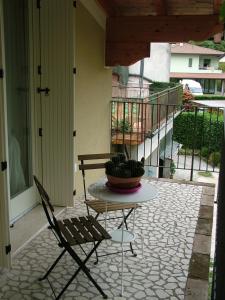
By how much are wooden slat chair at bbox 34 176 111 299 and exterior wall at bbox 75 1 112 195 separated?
1.96 meters

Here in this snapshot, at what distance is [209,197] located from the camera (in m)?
5.04

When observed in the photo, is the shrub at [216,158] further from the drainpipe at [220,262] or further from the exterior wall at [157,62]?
the exterior wall at [157,62]

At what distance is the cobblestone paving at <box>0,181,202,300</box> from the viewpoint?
2.76 metres

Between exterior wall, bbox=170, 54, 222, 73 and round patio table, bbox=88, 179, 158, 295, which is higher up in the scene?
exterior wall, bbox=170, 54, 222, 73

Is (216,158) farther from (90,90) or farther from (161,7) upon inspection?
(90,90)

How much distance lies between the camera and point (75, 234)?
268 centimetres

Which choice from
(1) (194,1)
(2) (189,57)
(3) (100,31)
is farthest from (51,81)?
(2) (189,57)

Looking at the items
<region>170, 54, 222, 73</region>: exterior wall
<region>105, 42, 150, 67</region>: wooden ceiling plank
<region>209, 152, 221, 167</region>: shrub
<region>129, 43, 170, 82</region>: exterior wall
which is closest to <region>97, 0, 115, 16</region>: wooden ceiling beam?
<region>105, 42, 150, 67</region>: wooden ceiling plank

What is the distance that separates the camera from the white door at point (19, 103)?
12.1 feet

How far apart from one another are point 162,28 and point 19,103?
8.30 ft

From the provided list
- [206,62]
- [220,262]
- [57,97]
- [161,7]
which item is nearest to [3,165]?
[57,97]

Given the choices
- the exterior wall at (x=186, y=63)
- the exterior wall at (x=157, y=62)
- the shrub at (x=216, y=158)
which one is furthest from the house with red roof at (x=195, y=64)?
the shrub at (x=216, y=158)

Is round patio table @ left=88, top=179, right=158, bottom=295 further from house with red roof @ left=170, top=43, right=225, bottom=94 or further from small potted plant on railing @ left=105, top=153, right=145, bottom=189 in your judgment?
house with red roof @ left=170, top=43, right=225, bottom=94

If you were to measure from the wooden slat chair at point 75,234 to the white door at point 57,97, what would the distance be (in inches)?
57.4
